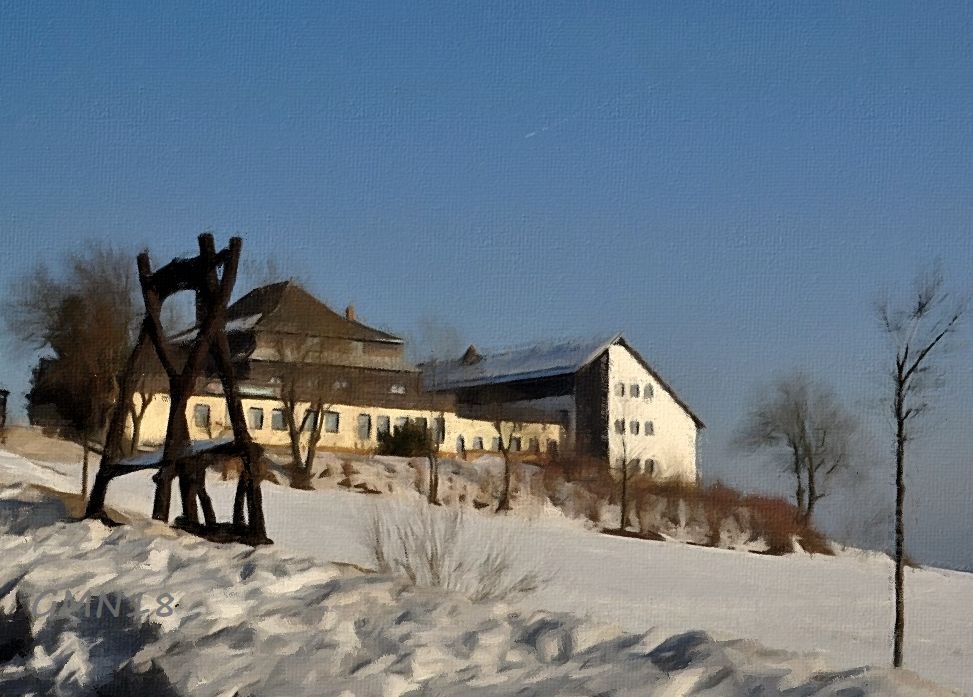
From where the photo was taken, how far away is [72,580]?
8375 mm

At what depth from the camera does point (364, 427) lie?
54188 mm

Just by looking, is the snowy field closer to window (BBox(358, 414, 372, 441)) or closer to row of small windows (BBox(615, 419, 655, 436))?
window (BBox(358, 414, 372, 441))

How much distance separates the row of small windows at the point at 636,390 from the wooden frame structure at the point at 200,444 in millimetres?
50626

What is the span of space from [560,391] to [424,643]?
5692 cm

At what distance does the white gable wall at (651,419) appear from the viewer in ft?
205

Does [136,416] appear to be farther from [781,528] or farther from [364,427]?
[781,528]

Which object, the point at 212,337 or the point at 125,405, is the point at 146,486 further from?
the point at 212,337

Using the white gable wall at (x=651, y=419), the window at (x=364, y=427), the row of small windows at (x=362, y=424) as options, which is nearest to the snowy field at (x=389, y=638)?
the row of small windows at (x=362, y=424)

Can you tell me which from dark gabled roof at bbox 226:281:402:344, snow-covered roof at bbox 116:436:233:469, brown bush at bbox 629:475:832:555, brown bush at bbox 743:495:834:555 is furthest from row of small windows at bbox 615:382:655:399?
snow-covered roof at bbox 116:436:233:469

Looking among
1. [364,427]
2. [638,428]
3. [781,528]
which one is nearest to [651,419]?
[638,428]

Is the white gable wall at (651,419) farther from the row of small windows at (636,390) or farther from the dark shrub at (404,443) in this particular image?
the dark shrub at (404,443)

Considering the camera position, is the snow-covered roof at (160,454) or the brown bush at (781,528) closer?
the snow-covered roof at (160,454)

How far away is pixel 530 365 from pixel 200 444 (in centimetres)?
5331

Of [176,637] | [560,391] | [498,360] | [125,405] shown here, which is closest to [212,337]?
[125,405]
